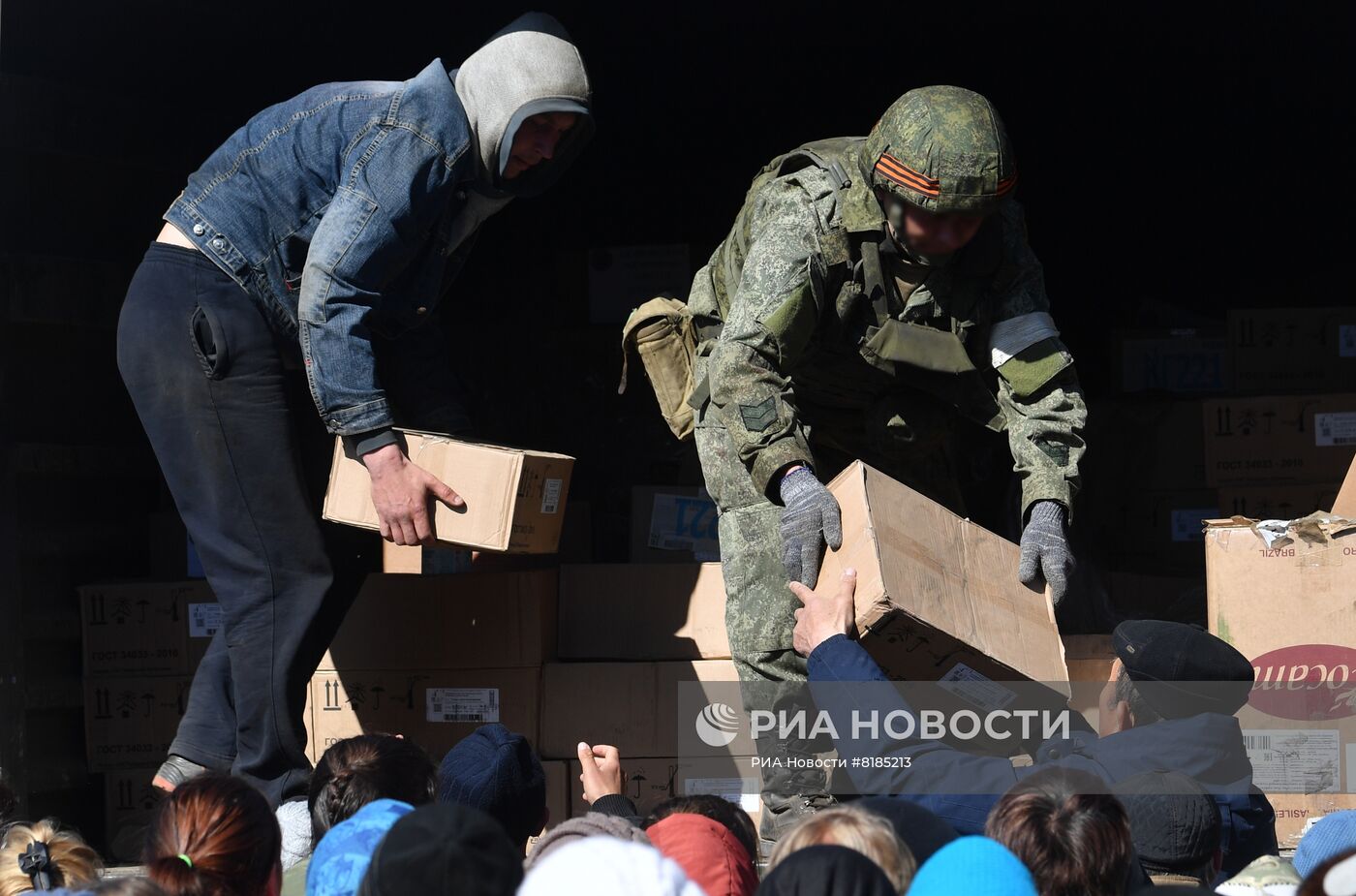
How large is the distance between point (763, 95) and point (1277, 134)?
210 centimetres

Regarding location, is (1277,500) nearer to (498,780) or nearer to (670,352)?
(670,352)

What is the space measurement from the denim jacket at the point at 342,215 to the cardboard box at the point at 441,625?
0.84 m

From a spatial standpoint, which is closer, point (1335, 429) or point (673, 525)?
point (1335, 429)

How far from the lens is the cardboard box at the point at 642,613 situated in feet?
13.5

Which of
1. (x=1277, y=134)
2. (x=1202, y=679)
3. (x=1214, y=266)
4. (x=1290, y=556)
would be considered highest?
(x=1277, y=134)

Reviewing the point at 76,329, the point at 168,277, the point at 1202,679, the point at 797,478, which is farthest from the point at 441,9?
the point at 1202,679

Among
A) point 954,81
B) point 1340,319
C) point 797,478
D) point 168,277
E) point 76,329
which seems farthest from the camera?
point 954,81

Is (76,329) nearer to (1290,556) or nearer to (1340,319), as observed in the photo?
(1290,556)

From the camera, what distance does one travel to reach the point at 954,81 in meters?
5.98

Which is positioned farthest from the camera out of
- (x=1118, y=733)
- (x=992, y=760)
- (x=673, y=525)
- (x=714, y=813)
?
(x=673, y=525)

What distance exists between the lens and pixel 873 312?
3359mm

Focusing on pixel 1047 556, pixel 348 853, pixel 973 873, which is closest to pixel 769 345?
pixel 1047 556

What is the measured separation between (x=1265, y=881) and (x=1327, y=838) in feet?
0.70

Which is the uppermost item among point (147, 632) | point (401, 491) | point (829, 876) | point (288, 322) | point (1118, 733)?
point (288, 322)
